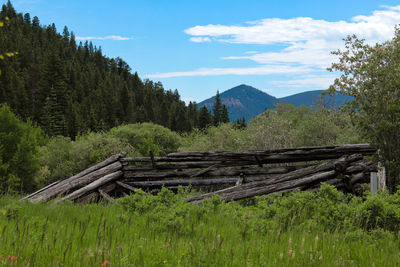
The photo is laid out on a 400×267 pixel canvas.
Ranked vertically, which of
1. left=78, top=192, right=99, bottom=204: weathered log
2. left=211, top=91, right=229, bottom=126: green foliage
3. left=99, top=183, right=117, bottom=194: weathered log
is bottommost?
left=78, top=192, right=99, bottom=204: weathered log

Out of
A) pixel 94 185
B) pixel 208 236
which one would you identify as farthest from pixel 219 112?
pixel 208 236

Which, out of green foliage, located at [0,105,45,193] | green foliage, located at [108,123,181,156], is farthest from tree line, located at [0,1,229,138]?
green foliage, located at [108,123,181,156]

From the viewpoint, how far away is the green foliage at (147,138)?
98.7 ft

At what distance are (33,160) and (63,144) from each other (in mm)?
3023

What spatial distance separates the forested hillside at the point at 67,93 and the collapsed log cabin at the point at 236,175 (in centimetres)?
4516

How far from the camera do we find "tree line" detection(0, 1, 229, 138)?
2960 inches

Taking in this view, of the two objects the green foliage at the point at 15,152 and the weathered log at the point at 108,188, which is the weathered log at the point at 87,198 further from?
the green foliage at the point at 15,152

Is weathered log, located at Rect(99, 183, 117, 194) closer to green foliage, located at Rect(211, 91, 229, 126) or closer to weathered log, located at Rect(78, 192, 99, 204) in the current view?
weathered log, located at Rect(78, 192, 99, 204)

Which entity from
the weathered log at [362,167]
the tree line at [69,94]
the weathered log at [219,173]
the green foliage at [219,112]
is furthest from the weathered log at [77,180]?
the green foliage at [219,112]

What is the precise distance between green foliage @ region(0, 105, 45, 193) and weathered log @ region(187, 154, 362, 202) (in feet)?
90.9

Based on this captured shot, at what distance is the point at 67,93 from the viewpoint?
87125mm

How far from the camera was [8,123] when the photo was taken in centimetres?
3127

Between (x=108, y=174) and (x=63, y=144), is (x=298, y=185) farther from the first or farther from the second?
(x=63, y=144)

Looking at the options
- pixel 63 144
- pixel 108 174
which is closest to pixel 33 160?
pixel 63 144
